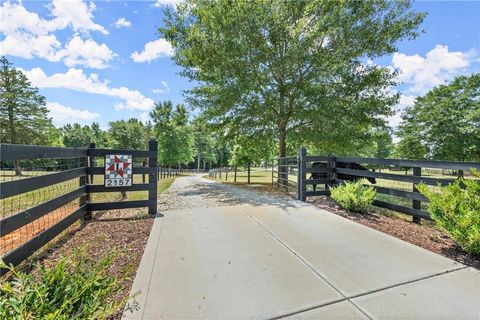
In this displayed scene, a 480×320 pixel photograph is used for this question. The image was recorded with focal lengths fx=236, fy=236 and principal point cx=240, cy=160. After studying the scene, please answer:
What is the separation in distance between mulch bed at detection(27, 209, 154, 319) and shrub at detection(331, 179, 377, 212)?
13.6 ft

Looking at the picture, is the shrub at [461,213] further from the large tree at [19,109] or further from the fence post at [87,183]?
the large tree at [19,109]

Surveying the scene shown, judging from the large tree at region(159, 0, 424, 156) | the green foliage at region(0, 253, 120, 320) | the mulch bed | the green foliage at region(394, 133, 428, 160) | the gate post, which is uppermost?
the large tree at region(159, 0, 424, 156)

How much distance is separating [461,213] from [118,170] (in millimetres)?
5603

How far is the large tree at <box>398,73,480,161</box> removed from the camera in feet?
40.3

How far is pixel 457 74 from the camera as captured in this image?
50.5 ft

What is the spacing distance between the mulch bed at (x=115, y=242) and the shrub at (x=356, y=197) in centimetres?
414

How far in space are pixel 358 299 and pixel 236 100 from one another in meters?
8.13

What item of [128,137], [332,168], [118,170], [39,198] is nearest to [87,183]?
[118,170]

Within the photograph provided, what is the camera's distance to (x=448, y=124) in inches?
508

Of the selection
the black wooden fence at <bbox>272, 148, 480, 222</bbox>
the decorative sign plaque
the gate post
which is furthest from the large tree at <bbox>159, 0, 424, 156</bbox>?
the decorative sign plaque

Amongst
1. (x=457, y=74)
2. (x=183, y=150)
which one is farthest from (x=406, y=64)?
(x=183, y=150)

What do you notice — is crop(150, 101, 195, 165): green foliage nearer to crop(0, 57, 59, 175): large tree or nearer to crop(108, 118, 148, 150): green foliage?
crop(0, 57, 59, 175): large tree

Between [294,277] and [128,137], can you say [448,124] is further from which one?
[128,137]

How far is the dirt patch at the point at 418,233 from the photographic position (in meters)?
3.07
